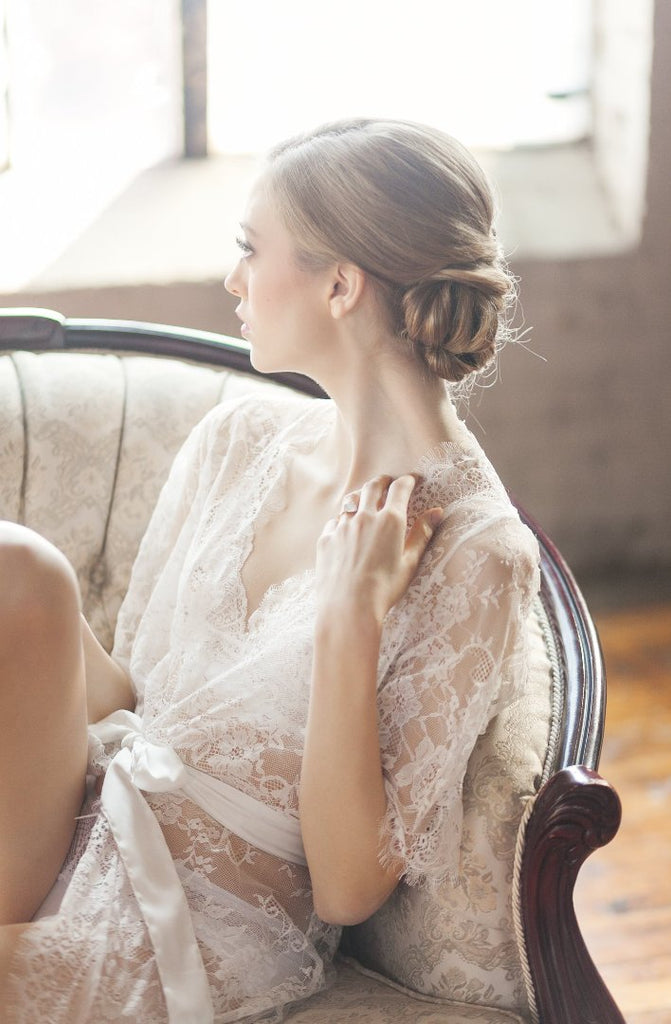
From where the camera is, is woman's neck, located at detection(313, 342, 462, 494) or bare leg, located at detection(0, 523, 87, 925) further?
woman's neck, located at detection(313, 342, 462, 494)

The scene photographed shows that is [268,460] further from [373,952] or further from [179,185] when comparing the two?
[179,185]

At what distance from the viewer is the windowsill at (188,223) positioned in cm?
321

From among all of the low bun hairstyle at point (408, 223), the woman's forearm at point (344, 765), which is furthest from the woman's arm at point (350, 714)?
the low bun hairstyle at point (408, 223)

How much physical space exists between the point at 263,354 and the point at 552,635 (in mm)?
561

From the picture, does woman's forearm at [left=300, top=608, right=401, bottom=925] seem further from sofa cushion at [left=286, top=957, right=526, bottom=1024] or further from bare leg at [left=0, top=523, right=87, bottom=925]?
bare leg at [left=0, top=523, right=87, bottom=925]

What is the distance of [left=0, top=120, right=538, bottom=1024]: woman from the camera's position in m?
1.32

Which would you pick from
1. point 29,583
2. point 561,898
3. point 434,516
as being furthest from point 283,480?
point 561,898

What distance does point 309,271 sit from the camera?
1476mm

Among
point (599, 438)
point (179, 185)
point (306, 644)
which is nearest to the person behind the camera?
point (306, 644)

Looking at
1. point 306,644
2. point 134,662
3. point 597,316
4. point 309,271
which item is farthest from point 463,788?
point 597,316

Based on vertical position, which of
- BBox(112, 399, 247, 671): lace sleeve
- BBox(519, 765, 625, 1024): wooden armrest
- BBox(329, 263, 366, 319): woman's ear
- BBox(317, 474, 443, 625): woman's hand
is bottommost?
BBox(519, 765, 625, 1024): wooden armrest

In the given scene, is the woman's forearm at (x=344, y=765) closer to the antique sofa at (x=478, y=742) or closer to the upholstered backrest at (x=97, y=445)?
the antique sofa at (x=478, y=742)

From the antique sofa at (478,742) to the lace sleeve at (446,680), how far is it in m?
0.08

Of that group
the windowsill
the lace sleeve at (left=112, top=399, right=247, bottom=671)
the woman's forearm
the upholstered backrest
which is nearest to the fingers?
the woman's forearm
